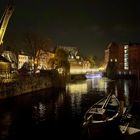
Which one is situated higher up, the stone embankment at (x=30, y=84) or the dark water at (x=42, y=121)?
the stone embankment at (x=30, y=84)

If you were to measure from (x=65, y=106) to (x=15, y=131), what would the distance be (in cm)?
1716

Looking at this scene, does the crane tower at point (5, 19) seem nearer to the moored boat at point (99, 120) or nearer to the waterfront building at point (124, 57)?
the moored boat at point (99, 120)

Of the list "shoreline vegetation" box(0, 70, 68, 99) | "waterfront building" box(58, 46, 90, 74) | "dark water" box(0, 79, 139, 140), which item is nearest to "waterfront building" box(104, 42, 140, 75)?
"waterfront building" box(58, 46, 90, 74)

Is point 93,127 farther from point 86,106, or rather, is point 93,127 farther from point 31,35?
point 31,35

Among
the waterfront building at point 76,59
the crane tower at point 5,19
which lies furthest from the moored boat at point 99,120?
the waterfront building at point 76,59

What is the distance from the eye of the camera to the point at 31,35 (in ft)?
275

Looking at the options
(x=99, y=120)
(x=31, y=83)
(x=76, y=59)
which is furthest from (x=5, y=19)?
(x=76, y=59)

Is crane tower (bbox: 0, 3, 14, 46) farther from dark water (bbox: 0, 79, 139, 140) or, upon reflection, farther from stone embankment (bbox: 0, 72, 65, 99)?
dark water (bbox: 0, 79, 139, 140)

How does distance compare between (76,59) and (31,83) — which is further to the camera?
(76,59)

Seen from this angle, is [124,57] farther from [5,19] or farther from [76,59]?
[5,19]

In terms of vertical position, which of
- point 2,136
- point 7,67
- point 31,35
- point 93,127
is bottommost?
point 2,136

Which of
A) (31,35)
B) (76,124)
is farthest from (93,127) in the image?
(31,35)

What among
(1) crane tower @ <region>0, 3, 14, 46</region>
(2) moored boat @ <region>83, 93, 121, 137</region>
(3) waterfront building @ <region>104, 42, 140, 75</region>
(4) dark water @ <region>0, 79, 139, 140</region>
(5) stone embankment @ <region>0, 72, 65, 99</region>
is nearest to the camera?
(2) moored boat @ <region>83, 93, 121, 137</region>

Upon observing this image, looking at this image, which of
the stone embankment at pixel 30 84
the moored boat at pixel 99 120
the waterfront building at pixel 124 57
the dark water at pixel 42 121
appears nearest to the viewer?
the moored boat at pixel 99 120
